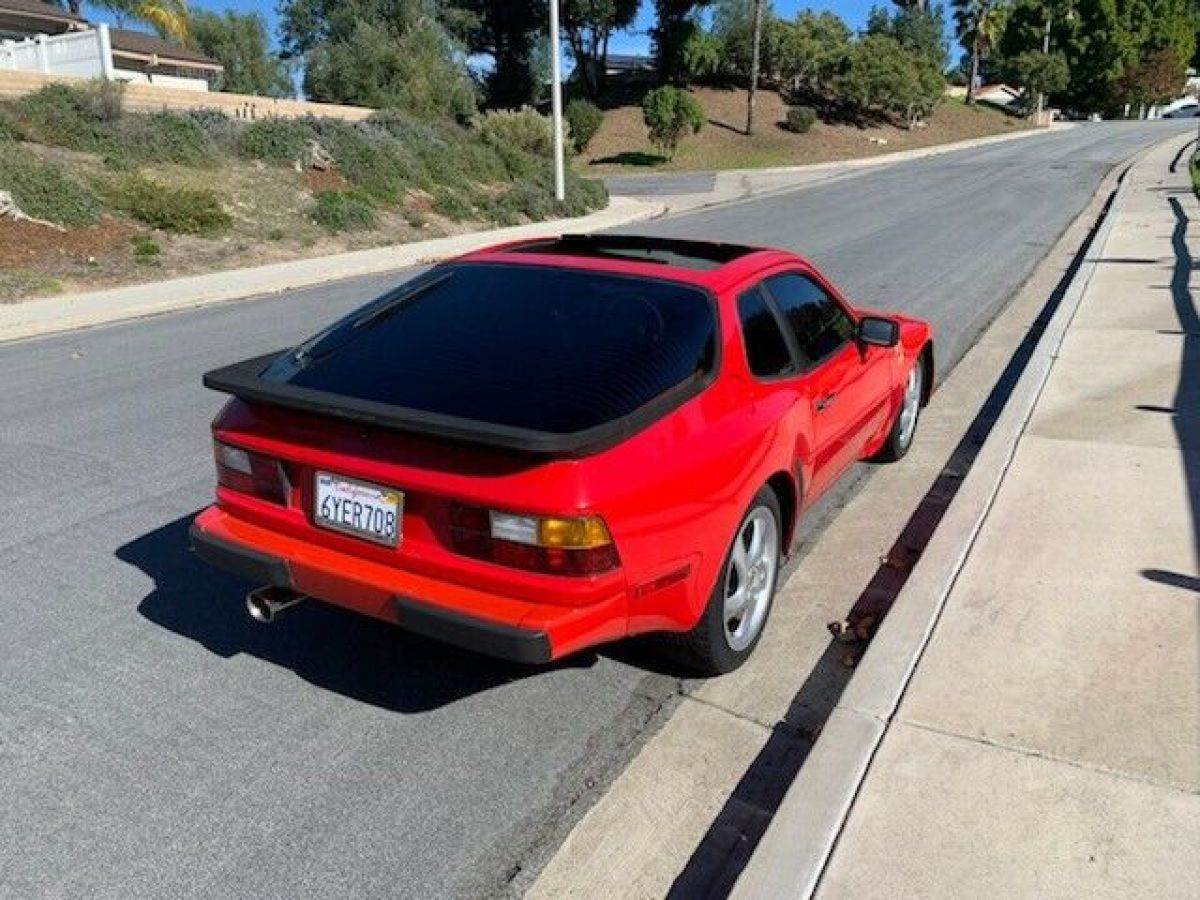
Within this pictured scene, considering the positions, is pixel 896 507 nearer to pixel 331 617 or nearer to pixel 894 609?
pixel 894 609

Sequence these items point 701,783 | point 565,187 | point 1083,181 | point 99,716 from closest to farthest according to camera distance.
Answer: point 701,783
point 99,716
point 565,187
point 1083,181

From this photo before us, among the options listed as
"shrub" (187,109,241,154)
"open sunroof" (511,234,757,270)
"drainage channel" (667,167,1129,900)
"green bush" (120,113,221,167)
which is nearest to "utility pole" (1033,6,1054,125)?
"shrub" (187,109,241,154)

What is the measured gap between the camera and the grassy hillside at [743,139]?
45.2 m

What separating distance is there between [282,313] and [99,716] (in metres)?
8.95

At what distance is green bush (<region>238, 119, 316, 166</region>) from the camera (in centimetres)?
2098

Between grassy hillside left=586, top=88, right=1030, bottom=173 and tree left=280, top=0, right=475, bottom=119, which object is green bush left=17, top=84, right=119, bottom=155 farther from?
grassy hillside left=586, top=88, right=1030, bottom=173

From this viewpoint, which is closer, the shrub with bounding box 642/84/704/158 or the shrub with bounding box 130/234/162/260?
the shrub with bounding box 130/234/162/260

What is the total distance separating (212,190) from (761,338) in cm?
1716

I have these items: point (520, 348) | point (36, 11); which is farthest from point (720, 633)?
point (36, 11)

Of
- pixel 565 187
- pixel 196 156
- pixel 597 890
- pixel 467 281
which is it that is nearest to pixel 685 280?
pixel 467 281

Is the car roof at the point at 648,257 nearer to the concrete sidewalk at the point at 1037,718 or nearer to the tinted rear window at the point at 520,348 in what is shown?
the tinted rear window at the point at 520,348

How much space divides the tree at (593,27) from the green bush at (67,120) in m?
39.9

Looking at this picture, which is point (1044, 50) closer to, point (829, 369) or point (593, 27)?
point (593, 27)

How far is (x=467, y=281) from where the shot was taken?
3980 millimetres
